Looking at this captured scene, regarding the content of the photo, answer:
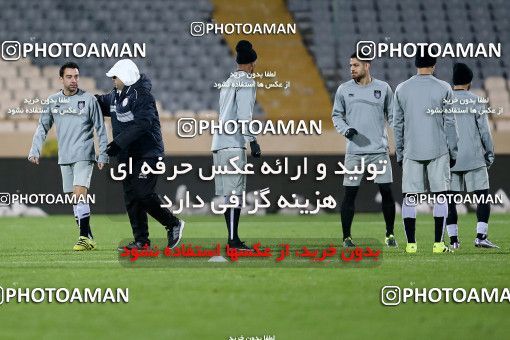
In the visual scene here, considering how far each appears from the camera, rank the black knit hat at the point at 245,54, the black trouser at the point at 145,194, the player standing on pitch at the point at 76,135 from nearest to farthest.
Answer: the black knit hat at the point at 245,54 → the black trouser at the point at 145,194 → the player standing on pitch at the point at 76,135

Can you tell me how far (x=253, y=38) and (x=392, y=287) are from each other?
70.4ft

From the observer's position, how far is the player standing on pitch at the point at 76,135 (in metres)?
12.5

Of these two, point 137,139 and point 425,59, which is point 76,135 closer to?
point 137,139

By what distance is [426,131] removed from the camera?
1142 centimetres

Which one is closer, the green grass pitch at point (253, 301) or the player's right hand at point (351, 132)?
the green grass pitch at point (253, 301)

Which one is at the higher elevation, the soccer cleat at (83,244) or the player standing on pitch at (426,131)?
the player standing on pitch at (426,131)

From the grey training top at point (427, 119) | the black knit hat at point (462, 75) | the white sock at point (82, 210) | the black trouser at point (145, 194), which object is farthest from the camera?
the white sock at point (82, 210)

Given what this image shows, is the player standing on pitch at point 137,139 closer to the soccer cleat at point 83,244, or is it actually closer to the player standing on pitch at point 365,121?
the soccer cleat at point 83,244

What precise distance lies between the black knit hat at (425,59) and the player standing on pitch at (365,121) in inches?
34.9

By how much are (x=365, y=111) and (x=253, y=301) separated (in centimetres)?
450

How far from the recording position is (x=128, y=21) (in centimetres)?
2770

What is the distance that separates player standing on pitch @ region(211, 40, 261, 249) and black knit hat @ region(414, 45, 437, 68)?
146 centimetres

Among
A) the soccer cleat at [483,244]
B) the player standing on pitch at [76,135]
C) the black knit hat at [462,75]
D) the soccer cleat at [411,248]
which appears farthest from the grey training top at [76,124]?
the soccer cleat at [483,244]

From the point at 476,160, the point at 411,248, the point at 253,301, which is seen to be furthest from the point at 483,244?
the point at 253,301
